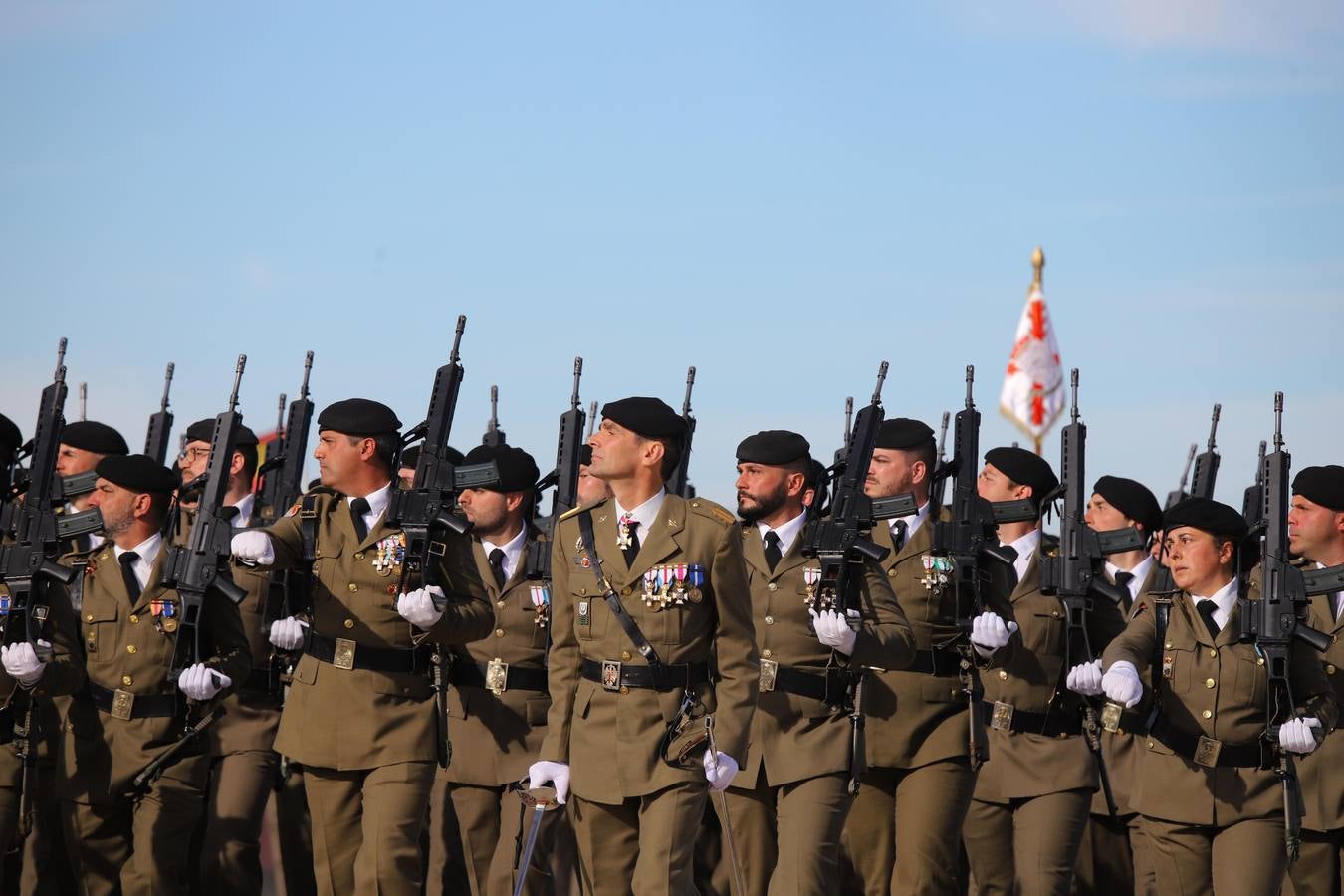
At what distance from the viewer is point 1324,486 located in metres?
9.27

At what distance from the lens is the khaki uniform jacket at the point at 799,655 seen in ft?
28.3

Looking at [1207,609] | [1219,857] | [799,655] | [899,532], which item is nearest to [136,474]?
[799,655]

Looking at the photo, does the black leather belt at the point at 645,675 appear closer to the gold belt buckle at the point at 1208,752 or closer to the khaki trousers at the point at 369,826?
the khaki trousers at the point at 369,826

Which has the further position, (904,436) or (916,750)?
(904,436)

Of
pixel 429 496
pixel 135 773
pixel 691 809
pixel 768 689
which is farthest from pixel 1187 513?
pixel 135 773

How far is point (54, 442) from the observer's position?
916 centimetres

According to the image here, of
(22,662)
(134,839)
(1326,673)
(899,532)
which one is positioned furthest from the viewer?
(899,532)

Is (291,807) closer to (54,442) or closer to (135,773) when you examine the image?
(135,773)

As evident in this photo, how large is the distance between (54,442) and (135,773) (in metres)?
1.66

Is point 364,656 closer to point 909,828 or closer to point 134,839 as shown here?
point 134,839

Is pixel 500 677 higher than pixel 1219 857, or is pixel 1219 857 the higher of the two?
pixel 500 677

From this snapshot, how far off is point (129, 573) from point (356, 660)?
123 centimetres

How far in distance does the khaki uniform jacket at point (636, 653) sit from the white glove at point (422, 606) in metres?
0.81

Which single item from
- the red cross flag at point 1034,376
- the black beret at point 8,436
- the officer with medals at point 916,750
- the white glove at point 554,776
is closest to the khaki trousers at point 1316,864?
the officer with medals at point 916,750
